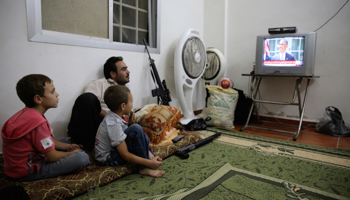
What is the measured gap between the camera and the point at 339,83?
110 inches

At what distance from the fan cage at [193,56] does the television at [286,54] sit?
701mm

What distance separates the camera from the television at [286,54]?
2535 millimetres

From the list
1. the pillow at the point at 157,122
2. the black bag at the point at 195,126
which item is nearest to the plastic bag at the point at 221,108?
the black bag at the point at 195,126

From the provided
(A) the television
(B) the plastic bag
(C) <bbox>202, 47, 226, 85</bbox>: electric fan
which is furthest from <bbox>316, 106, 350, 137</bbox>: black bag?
(C) <bbox>202, 47, 226, 85</bbox>: electric fan

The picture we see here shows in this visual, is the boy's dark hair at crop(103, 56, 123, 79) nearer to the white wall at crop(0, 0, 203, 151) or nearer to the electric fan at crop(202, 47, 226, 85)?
the white wall at crop(0, 0, 203, 151)

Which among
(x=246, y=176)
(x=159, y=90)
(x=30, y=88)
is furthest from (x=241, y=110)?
(x=30, y=88)

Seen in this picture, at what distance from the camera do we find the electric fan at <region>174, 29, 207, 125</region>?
2725mm

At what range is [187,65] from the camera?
9.20 ft

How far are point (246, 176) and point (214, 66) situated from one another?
6.86 feet

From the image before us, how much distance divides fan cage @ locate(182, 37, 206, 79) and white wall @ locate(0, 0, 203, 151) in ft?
1.19

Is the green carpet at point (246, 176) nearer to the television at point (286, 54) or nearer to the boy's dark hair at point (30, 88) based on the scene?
the boy's dark hair at point (30, 88)

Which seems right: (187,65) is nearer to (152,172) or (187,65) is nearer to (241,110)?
(241,110)

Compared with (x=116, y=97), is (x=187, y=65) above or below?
above

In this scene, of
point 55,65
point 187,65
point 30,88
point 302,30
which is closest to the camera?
point 30,88
